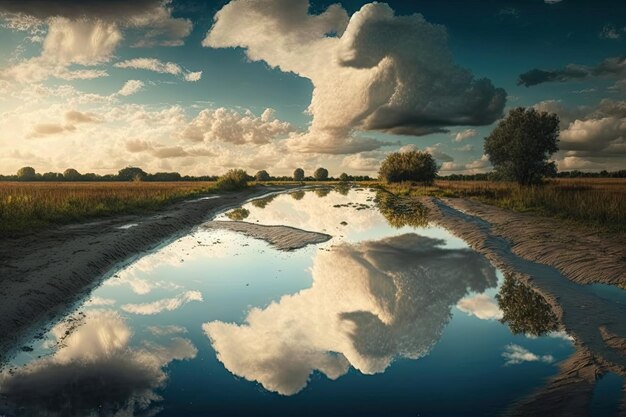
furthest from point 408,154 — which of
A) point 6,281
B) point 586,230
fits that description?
point 6,281

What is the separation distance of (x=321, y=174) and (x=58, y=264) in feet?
528

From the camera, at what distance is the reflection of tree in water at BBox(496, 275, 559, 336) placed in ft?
29.2

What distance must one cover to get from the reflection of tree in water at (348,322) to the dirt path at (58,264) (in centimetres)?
404

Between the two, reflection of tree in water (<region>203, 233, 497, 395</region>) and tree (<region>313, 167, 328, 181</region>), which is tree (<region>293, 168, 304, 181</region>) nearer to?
tree (<region>313, 167, 328, 181</region>)

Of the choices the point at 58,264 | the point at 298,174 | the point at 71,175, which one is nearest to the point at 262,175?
the point at 298,174

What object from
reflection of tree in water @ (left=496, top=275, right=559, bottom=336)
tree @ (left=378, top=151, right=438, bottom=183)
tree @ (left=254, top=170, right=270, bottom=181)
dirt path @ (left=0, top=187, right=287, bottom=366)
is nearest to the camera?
reflection of tree in water @ (left=496, top=275, right=559, bottom=336)

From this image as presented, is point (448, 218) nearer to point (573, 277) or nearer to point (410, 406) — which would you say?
point (573, 277)

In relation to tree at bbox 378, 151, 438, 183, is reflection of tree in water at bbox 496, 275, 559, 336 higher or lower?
lower

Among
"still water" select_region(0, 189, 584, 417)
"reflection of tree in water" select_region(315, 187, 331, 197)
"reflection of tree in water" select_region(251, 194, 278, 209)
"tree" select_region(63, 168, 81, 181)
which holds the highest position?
"tree" select_region(63, 168, 81, 181)

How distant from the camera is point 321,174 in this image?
172m

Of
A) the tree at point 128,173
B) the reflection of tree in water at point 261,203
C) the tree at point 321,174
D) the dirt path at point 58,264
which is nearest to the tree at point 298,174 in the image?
the tree at point 321,174

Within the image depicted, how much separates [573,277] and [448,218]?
1587cm

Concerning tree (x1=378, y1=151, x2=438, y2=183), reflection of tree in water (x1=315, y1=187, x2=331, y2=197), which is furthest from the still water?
tree (x1=378, y1=151, x2=438, y2=183)

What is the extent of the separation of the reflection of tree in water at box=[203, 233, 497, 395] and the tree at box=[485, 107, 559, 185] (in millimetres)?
37460
